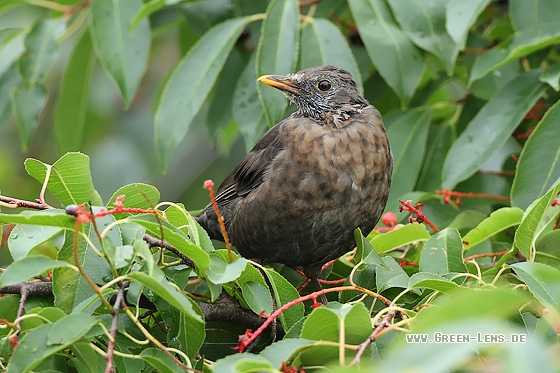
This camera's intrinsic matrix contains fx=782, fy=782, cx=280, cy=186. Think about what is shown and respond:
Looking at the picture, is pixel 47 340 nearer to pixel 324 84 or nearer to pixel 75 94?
pixel 324 84

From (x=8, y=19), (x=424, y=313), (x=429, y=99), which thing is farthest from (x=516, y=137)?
(x=8, y=19)

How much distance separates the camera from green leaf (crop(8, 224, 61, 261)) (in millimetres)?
2049

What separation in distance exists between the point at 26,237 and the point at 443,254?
1301 millimetres

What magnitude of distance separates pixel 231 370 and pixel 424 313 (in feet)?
1.81

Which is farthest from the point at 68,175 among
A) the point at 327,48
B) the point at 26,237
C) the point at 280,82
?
the point at 327,48

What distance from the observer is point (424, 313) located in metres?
1.94

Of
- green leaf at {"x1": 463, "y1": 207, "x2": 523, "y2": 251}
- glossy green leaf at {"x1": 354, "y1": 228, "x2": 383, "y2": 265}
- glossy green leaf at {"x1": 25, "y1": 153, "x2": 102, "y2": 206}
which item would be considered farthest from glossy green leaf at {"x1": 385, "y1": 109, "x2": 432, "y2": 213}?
glossy green leaf at {"x1": 25, "y1": 153, "x2": 102, "y2": 206}

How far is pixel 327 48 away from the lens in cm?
373

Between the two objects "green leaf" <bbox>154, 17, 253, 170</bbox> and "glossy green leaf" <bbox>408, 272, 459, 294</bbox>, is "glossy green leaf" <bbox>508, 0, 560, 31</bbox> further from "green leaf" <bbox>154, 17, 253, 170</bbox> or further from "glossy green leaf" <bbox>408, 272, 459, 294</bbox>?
"glossy green leaf" <bbox>408, 272, 459, 294</bbox>

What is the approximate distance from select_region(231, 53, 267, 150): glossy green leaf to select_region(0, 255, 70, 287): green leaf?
74.4 inches

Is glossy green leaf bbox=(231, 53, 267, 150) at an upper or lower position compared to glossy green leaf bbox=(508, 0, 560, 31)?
lower

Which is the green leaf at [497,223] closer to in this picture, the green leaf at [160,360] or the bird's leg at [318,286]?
the bird's leg at [318,286]

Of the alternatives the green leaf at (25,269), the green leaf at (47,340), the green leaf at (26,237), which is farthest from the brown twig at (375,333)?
the green leaf at (26,237)

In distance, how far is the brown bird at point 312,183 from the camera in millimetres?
3189
